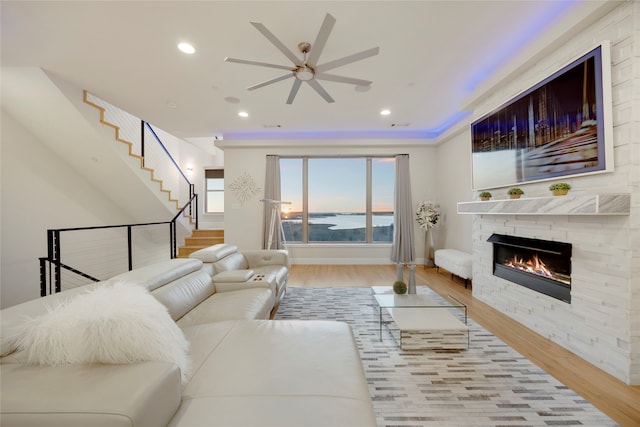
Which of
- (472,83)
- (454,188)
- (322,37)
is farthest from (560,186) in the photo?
(454,188)

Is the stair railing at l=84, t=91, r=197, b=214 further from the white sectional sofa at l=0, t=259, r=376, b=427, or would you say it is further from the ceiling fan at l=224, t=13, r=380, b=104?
the white sectional sofa at l=0, t=259, r=376, b=427

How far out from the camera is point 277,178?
5.72 metres

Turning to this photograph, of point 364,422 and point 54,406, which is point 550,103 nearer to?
point 364,422

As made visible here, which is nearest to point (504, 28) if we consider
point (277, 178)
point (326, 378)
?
point (326, 378)

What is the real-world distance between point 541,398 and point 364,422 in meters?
1.57

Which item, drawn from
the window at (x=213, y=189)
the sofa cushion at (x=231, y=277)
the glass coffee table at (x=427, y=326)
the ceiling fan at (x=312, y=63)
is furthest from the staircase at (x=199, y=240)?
the glass coffee table at (x=427, y=326)

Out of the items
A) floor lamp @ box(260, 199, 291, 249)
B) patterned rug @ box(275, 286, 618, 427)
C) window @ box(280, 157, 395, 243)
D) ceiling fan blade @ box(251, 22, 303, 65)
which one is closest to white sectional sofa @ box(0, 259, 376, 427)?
patterned rug @ box(275, 286, 618, 427)

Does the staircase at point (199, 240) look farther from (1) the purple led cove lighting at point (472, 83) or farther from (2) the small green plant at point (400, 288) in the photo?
(2) the small green plant at point (400, 288)

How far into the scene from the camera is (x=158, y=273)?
2.01 metres

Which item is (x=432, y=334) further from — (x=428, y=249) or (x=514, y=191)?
(x=428, y=249)

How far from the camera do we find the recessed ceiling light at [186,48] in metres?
2.59

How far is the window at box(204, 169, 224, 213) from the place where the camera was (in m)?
8.24

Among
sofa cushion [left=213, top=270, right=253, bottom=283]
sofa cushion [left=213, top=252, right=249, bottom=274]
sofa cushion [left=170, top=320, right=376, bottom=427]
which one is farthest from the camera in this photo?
sofa cushion [left=213, top=252, right=249, bottom=274]

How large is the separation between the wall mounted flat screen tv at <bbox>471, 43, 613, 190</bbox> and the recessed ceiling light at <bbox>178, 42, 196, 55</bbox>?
11.6 ft
